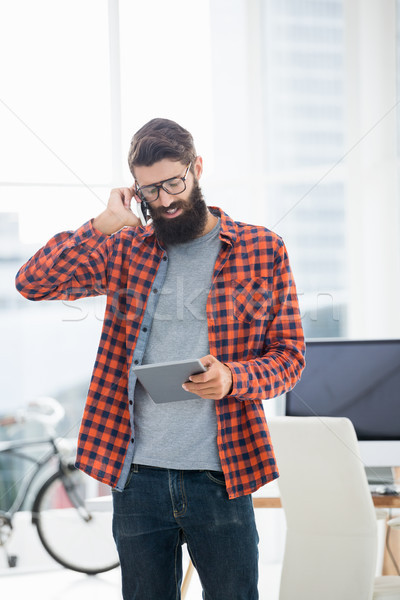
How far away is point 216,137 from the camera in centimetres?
313

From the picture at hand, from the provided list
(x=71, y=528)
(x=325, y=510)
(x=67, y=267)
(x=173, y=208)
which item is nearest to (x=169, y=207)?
(x=173, y=208)

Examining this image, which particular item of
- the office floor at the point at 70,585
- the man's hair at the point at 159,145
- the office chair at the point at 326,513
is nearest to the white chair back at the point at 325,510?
the office chair at the point at 326,513

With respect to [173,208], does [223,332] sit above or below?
below

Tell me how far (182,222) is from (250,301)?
0.21 m

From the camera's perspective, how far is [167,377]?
3.38 feet

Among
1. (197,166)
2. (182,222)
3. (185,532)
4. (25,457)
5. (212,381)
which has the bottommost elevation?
(25,457)

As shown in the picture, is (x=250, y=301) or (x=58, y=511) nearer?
(x=250, y=301)

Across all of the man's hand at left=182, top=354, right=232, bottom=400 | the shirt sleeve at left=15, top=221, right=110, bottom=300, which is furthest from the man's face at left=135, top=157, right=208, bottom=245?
the man's hand at left=182, top=354, right=232, bottom=400

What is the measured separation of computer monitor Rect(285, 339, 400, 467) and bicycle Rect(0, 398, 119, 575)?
52.3 inches

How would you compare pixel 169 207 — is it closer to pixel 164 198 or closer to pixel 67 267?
pixel 164 198

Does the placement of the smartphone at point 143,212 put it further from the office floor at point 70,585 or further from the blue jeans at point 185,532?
the office floor at point 70,585

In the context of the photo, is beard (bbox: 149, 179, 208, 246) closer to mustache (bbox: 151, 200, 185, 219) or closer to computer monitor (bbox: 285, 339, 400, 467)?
mustache (bbox: 151, 200, 185, 219)

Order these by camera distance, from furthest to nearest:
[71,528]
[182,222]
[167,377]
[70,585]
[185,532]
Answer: [71,528] → [70,585] → [182,222] → [185,532] → [167,377]

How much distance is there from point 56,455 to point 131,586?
2.03 m
